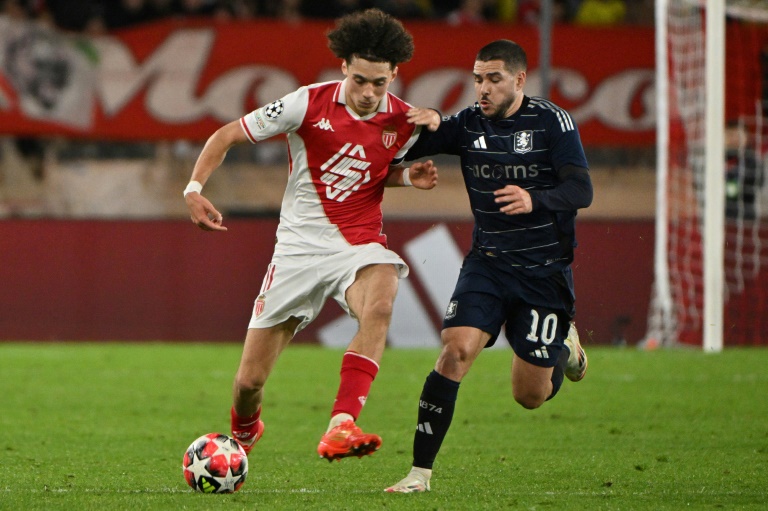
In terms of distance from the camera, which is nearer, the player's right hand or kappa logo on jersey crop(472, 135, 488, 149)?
the player's right hand

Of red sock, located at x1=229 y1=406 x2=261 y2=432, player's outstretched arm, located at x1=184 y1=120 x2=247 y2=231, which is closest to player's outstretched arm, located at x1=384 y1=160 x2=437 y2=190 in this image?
player's outstretched arm, located at x1=184 y1=120 x2=247 y2=231

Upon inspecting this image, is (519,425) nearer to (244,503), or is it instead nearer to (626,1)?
(244,503)

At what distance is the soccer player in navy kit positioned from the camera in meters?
Answer: 5.82

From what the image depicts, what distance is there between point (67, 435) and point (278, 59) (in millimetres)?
8941

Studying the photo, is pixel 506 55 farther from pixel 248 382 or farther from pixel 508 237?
pixel 248 382

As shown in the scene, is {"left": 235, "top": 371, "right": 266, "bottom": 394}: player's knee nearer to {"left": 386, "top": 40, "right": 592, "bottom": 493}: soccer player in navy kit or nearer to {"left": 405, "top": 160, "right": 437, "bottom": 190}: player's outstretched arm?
{"left": 386, "top": 40, "right": 592, "bottom": 493}: soccer player in navy kit

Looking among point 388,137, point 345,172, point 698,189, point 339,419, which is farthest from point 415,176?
point 698,189

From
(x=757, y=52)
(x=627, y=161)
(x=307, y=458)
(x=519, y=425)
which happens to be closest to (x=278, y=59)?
(x=627, y=161)

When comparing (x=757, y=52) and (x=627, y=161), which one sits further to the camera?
(x=627, y=161)

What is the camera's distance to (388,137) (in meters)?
6.16

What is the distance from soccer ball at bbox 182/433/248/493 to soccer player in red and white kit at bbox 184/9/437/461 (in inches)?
22.5

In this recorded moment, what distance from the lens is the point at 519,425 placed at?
848 centimetres

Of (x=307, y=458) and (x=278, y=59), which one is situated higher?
(x=278, y=59)

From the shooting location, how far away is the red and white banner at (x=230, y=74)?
51.5ft
